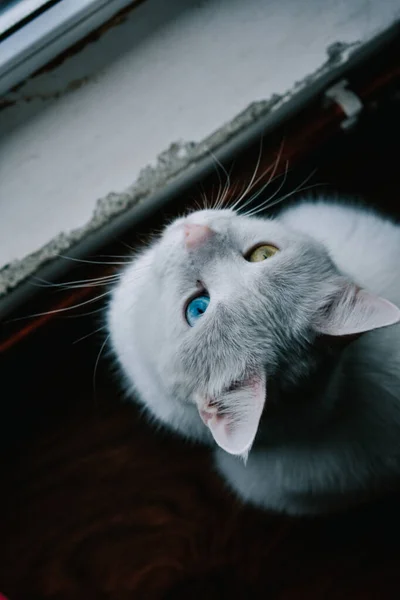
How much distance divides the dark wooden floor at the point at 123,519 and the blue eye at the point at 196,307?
0.30 meters

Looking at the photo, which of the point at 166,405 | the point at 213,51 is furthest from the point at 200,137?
the point at 166,405

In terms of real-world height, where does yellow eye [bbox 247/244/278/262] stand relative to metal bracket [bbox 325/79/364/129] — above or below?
below

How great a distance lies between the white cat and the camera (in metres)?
0.66

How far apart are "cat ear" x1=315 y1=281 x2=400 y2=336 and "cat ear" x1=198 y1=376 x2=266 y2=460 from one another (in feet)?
0.33

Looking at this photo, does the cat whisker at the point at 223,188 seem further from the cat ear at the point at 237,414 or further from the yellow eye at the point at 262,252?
the cat ear at the point at 237,414

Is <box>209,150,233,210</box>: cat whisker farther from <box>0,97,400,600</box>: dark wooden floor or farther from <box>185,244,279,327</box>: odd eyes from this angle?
<box>0,97,400,600</box>: dark wooden floor

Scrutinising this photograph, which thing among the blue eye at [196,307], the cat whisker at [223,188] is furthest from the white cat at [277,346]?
the cat whisker at [223,188]

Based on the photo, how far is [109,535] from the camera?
0.97 m

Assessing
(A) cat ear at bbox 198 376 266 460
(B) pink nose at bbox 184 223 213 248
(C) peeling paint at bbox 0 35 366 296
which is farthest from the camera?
(C) peeling paint at bbox 0 35 366 296

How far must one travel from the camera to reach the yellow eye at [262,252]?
2.45 feet

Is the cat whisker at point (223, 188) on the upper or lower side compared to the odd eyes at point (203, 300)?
upper

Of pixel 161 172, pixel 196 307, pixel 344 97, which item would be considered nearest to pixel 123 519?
pixel 196 307

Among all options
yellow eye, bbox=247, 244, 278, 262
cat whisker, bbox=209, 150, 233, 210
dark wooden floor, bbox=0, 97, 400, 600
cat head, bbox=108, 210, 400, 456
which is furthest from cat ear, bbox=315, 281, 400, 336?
dark wooden floor, bbox=0, 97, 400, 600

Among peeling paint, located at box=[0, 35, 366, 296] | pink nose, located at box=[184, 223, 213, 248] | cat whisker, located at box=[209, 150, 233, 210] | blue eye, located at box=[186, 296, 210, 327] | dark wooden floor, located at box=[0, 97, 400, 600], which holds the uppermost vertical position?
peeling paint, located at box=[0, 35, 366, 296]
